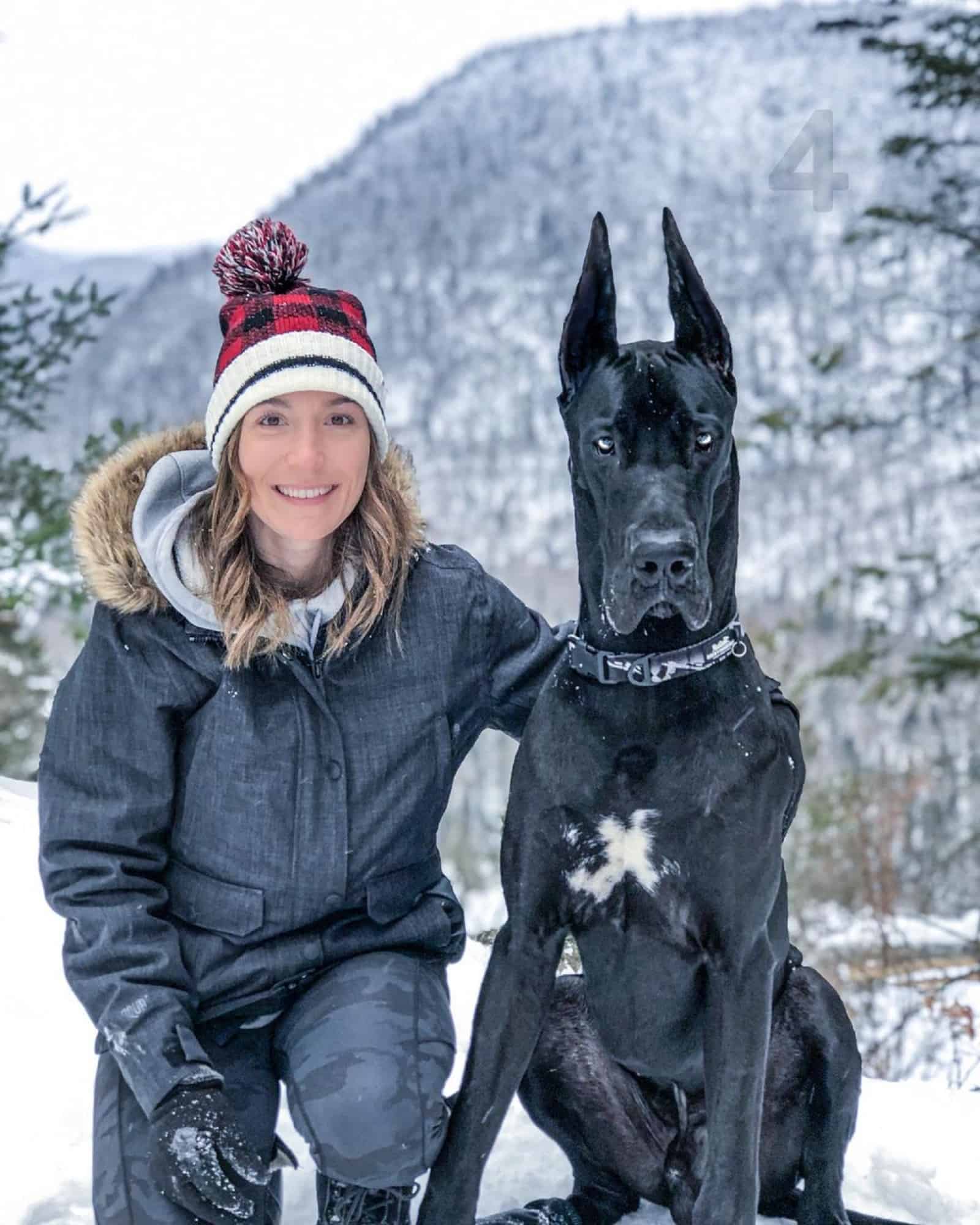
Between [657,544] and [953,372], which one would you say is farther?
[953,372]

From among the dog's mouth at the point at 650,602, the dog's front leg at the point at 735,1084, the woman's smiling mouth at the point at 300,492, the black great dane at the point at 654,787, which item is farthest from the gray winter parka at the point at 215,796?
the dog's front leg at the point at 735,1084

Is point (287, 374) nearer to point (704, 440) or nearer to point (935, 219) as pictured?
point (704, 440)

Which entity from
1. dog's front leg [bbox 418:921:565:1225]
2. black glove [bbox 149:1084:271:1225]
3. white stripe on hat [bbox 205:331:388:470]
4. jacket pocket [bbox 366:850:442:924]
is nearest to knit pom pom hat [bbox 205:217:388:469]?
white stripe on hat [bbox 205:331:388:470]

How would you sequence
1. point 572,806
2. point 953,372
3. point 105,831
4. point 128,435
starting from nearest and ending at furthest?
1. point 572,806
2. point 105,831
3. point 128,435
4. point 953,372

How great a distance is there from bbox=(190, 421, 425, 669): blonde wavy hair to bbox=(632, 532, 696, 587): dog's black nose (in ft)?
2.07

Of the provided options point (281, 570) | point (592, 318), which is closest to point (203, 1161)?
point (281, 570)

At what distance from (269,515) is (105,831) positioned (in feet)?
2.02

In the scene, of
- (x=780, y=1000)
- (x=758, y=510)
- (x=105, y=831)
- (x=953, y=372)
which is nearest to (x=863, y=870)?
(x=953, y=372)

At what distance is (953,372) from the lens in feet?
33.9

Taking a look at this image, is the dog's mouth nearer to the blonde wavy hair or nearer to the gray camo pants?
the blonde wavy hair

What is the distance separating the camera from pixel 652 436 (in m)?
1.77

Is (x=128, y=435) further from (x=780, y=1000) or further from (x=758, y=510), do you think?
(x=758, y=510)

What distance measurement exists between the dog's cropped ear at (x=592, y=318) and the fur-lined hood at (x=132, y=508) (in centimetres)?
56

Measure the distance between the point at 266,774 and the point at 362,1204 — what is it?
733mm
